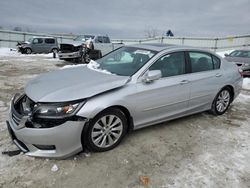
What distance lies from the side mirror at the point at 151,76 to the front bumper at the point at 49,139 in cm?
118

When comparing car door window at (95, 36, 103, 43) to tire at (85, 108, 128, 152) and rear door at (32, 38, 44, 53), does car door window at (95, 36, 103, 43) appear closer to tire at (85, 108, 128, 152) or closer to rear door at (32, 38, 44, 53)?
rear door at (32, 38, 44, 53)

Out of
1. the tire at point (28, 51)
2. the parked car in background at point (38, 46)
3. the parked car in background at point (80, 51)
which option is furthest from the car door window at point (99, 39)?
the tire at point (28, 51)

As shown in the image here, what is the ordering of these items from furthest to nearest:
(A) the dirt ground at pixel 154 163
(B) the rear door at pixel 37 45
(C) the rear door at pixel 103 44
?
(B) the rear door at pixel 37 45 < (C) the rear door at pixel 103 44 < (A) the dirt ground at pixel 154 163

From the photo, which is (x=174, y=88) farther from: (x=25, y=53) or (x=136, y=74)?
(x=25, y=53)

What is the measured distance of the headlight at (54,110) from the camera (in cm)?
282

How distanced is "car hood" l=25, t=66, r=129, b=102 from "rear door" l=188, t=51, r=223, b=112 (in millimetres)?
1493

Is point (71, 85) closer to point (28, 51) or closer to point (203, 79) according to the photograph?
point (203, 79)

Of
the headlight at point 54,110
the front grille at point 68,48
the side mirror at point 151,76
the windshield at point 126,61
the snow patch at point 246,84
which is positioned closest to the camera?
the headlight at point 54,110

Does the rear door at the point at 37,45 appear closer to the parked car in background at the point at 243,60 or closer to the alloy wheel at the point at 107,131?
the parked car in background at the point at 243,60

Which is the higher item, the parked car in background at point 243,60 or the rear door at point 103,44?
the rear door at point 103,44

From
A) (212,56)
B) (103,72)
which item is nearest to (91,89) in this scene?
(103,72)

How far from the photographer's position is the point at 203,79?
4.36 meters

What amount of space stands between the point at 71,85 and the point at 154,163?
5.06 ft

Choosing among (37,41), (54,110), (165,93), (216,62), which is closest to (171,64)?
(165,93)
